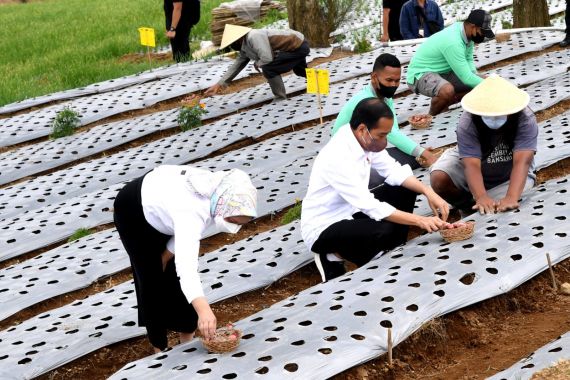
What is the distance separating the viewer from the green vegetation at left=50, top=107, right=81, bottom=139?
8258 mm

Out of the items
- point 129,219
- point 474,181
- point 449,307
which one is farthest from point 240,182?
point 474,181

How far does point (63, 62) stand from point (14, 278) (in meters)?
7.85

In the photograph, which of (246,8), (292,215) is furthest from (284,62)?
(246,8)

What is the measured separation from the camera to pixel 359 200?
4.37 m

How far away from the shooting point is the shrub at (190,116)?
8031 millimetres

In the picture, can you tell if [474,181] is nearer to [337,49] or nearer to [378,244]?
[378,244]

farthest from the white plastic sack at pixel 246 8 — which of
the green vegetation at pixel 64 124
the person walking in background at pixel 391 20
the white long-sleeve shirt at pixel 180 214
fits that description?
the white long-sleeve shirt at pixel 180 214

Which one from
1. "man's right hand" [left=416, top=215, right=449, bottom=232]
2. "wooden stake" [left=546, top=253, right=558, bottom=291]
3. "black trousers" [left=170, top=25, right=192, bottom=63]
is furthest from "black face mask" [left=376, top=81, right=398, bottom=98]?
"black trousers" [left=170, top=25, right=192, bottom=63]

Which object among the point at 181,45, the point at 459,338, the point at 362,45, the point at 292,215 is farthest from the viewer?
the point at 181,45

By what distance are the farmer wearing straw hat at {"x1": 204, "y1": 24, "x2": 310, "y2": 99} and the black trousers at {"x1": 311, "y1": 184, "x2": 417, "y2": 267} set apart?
11.8ft

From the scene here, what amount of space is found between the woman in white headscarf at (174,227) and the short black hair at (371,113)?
0.95 m

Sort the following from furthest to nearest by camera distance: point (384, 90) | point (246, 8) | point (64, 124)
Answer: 1. point (246, 8)
2. point (64, 124)
3. point (384, 90)

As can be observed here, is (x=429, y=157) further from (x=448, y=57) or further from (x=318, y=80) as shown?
(x=318, y=80)

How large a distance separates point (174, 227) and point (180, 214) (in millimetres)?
72
